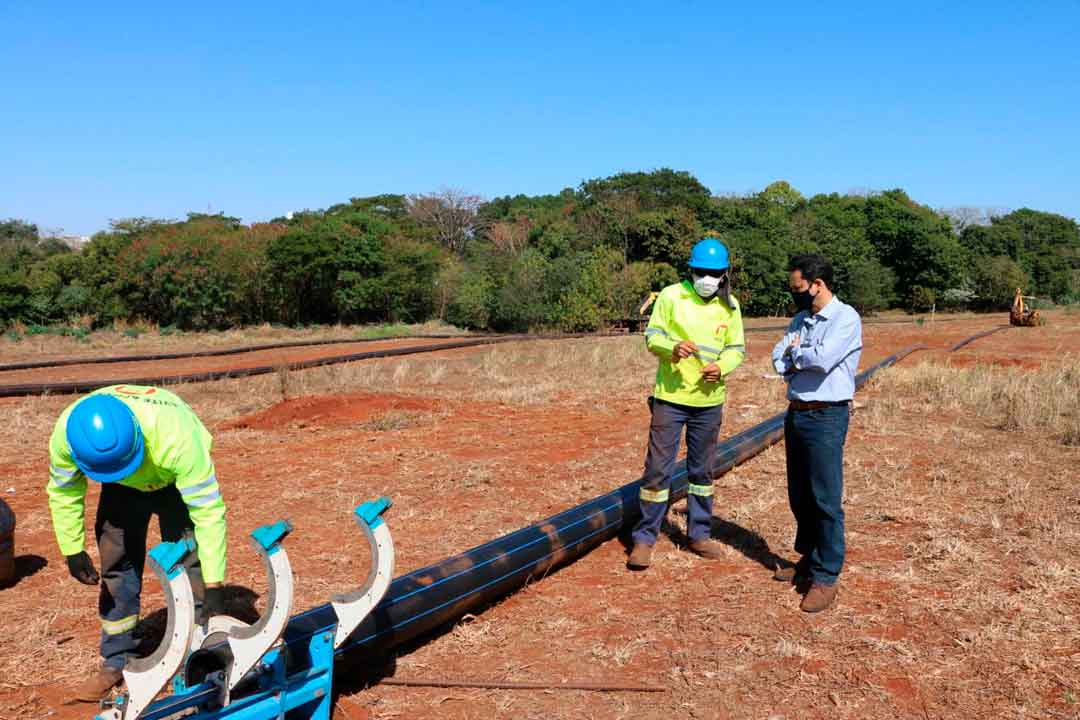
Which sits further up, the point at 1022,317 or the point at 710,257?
the point at 710,257

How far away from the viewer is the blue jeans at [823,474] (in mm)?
4367

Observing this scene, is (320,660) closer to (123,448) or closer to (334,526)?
(123,448)

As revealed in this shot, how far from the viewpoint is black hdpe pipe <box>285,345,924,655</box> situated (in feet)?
11.6

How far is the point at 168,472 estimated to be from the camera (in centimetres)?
341

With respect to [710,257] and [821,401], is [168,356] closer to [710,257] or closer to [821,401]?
[710,257]

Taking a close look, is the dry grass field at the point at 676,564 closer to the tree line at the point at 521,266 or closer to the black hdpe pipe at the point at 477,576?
the black hdpe pipe at the point at 477,576

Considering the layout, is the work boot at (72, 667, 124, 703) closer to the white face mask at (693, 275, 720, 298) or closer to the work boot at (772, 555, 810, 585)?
the work boot at (772, 555, 810, 585)

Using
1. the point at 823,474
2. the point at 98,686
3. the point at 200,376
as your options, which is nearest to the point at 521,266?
the point at 200,376

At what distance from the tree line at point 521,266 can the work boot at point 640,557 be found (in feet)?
78.8

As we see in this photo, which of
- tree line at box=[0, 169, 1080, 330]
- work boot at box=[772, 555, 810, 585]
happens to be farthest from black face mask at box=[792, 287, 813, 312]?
tree line at box=[0, 169, 1080, 330]

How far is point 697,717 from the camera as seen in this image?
3.42m

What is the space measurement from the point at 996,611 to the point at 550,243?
3557cm

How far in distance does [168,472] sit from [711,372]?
293 centimetres

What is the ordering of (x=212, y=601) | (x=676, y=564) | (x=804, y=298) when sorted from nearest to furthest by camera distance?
1. (x=212, y=601)
2. (x=804, y=298)
3. (x=676, y=564)
